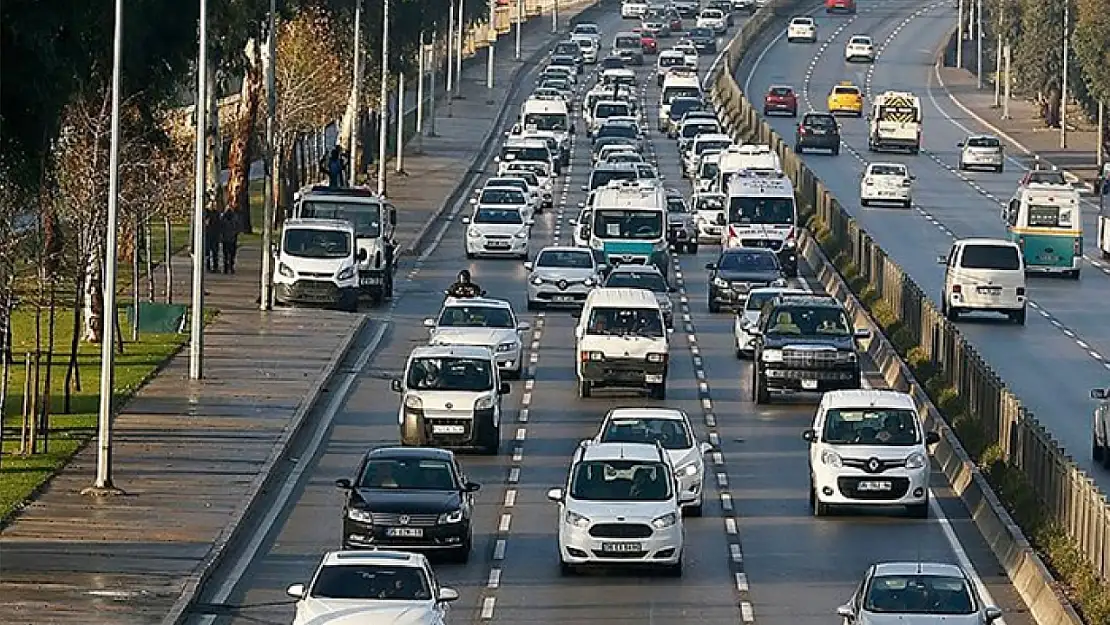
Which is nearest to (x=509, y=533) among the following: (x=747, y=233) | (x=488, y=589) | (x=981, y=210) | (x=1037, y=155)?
→ (x=488, y=589)

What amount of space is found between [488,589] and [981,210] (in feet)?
186

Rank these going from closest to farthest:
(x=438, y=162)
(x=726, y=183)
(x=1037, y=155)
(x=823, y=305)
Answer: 1. (x=823, y=305)
2. (x=726, y=183)
3. (x=438, y=162)
4. (x=1037, y=155)

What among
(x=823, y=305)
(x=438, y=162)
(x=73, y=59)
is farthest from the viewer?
(x=438, y=162)

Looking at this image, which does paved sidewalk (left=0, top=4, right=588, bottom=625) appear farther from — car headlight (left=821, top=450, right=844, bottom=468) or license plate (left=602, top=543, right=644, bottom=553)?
car headlight (left=821, top=450, right=844, bottom=468)

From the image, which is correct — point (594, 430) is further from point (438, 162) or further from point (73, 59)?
point (438, 162)

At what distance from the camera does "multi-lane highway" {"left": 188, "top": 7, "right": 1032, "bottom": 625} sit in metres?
31.6

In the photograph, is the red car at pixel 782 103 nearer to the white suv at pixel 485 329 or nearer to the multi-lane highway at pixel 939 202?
the multi-lane highway at pixel 939 202

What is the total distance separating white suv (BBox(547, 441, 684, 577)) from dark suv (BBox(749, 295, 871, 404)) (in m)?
13.6

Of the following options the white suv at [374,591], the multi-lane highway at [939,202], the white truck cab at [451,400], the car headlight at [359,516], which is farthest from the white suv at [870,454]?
the white suv at [374,591]

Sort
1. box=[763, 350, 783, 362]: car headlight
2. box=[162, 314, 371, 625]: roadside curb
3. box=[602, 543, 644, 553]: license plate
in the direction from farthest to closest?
box=[763, 350, 783, 362]: car headlight, box=[602, 543, 644, 553]: license plate, box=[162, 314, 371, 625]: roadside curb

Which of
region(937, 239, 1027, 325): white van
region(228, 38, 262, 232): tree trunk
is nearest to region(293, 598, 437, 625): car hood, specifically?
region(937, 239, 1027, 325): white van

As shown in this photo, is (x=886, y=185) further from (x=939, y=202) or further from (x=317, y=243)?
(x=317, y=243)

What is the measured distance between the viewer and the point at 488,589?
3250cm

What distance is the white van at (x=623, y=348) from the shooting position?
1901 inches
